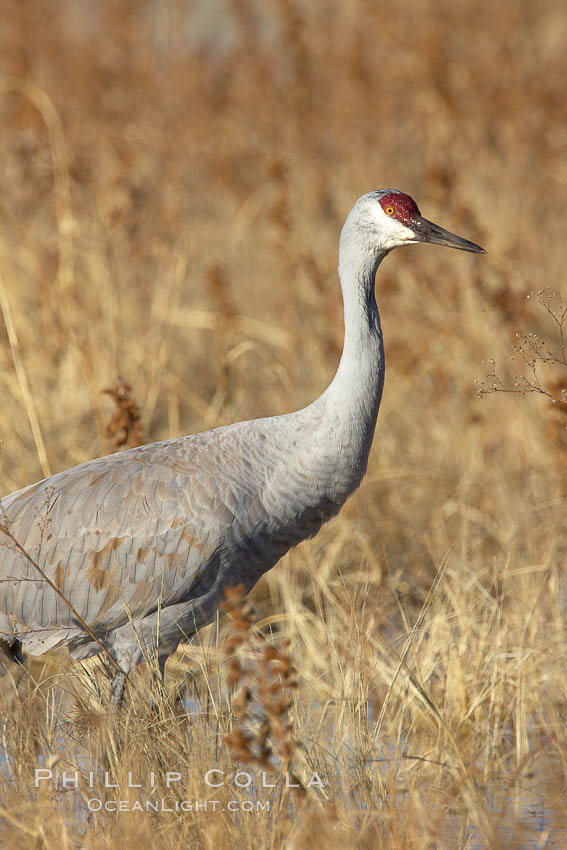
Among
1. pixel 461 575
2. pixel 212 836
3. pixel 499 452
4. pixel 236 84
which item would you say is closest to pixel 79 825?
pixel 212 836

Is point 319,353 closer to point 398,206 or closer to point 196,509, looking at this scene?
point 398,206

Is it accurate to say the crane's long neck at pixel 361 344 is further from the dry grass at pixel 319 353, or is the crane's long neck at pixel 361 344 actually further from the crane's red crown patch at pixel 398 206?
the dry grass at pixel 319 353

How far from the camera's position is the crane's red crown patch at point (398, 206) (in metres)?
3.78

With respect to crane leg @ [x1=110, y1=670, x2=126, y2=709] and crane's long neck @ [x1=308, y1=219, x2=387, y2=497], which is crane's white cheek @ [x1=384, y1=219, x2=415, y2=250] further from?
crane leg @ [x1=110, y1=670, x2=126, y2=709]

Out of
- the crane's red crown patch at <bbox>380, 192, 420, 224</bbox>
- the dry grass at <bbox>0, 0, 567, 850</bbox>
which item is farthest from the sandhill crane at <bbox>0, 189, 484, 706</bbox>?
the dry grass at <bbox>0, 0, 567, 850</bbox>

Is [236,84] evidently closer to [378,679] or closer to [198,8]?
[198,8]

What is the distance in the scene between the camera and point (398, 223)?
377 cm

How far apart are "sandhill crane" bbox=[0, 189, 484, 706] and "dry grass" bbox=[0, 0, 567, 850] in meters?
0.21

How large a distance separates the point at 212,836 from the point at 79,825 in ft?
1.46

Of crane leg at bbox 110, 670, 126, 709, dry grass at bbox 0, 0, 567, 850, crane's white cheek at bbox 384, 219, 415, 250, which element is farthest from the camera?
crane's white cheek at bbox 384, 219, 415, 250

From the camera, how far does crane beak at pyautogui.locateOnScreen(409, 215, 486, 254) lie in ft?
12.4

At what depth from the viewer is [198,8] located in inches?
490

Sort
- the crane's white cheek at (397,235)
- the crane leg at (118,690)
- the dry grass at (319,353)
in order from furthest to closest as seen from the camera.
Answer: the crane's white cheek at (397,235), the crane leg at (118,690), the dry grass at (319,353)

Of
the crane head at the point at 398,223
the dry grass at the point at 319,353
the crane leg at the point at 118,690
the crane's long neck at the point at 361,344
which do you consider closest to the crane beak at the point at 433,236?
the crane head at the point at 398,223
